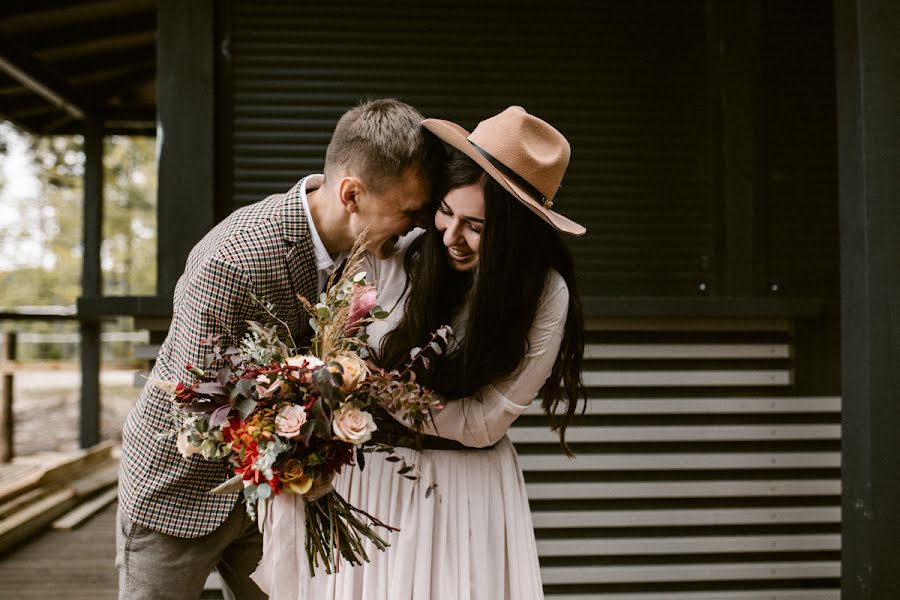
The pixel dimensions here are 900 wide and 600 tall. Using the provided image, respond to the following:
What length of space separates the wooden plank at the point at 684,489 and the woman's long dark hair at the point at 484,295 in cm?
177

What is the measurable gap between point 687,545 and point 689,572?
0.13 metres

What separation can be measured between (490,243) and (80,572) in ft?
13.8

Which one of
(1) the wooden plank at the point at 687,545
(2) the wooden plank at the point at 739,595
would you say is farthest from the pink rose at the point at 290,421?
(2) the wooden plank at the point at 739,595

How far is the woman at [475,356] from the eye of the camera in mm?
1822

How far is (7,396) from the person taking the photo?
22.5ft

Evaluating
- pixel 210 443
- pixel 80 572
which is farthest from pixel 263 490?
pixel 80 572

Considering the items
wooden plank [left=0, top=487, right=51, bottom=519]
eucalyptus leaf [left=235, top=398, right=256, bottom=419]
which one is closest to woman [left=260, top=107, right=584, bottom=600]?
eucalyptus leaf [left=235, top=398, right=256, bottom=419]

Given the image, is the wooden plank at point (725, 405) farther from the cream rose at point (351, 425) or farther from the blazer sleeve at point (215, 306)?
the cream rose at point (351, 425)

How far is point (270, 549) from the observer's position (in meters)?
1.61

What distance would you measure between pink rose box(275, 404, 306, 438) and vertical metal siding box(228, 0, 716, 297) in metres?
2.15

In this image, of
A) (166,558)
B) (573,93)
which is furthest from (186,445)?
(573,93)

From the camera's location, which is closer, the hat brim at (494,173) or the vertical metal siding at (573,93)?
the hat brim at (494,173)

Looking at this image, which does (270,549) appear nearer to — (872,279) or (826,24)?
(872,279)

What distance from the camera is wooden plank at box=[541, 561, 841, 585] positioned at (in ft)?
11.3
